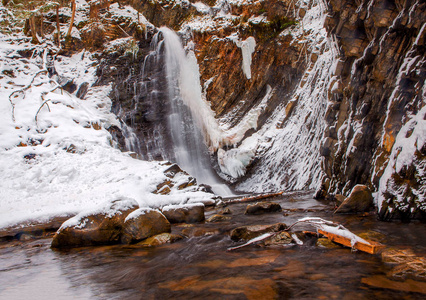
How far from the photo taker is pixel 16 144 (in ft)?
31.3

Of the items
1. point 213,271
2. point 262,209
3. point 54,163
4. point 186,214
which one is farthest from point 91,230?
point 54,163

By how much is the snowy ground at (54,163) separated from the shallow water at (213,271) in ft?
5.24

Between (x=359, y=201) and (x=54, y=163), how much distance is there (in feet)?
30.7

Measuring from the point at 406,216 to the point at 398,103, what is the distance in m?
2.30

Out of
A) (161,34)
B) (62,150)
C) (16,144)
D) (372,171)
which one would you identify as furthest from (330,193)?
(161,34)

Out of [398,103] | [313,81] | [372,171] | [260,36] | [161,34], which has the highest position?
[161,34]

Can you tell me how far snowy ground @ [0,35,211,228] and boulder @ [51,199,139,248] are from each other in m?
0.38

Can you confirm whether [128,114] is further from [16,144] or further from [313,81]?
[313,81]

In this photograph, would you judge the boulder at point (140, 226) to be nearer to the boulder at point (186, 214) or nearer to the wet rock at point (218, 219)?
the boulder at point (186, 214)

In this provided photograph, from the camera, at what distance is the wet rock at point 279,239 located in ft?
13.8

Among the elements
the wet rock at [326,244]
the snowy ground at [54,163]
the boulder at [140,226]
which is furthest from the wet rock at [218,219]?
the wet rock at [326,244]

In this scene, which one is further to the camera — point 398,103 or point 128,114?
point 128,114

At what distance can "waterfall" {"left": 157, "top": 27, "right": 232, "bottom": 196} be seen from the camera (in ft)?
55.9

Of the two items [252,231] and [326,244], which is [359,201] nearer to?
[326,244]
